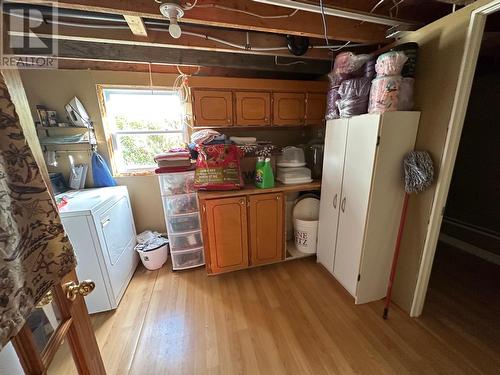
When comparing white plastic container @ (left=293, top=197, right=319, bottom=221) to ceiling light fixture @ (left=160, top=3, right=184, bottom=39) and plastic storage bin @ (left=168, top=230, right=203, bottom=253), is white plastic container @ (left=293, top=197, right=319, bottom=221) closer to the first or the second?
plastic storage bin @ (left=168, top=230, right=203, bottom=253)

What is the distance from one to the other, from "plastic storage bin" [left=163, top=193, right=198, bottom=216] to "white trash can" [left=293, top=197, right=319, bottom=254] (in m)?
1.18

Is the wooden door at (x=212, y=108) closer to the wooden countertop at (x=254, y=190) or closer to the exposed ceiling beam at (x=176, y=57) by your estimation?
the exposed ceiling beam at (x=176, y=57)

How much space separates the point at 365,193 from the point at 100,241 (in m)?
2.15

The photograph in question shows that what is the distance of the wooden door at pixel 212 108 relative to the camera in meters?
2.01

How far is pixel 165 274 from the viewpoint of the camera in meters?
2.27

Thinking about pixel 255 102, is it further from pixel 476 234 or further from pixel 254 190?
pixel 476 234

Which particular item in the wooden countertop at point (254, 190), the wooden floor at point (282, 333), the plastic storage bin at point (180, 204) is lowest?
the wooden floor at point (282, 333)

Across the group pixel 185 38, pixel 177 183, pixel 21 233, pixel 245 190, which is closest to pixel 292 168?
pixel 245 190

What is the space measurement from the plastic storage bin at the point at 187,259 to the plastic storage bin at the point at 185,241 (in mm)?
57

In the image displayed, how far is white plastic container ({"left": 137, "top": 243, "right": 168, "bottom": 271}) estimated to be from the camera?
227 centimetres

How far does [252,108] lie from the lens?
7.09 ft

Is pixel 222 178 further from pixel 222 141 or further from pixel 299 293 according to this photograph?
pixel 299 293

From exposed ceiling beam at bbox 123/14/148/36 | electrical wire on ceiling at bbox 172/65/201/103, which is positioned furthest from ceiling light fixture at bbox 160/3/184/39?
electrical wire on ceiling at bbox 172/65/201/103

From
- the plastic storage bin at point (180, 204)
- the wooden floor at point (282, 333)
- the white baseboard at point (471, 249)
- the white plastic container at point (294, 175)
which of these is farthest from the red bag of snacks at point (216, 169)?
the white baseboard at point (471, 249)
